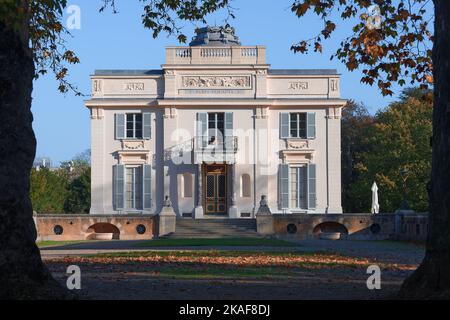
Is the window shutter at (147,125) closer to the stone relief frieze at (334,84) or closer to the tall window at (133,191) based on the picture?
the tall window at (133,191)

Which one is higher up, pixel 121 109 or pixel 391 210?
pixel 121 109

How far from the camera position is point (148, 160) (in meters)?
40.4

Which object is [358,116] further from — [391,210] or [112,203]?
[112,203]

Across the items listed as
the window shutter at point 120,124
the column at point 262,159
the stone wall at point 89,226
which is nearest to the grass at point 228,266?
the stone wall at point 89,226

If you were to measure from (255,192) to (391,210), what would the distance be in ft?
33.7

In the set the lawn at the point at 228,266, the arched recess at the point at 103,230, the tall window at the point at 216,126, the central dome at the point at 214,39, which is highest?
the central dome at the point at 214,39

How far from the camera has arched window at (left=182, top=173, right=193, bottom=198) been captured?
40.1 meters

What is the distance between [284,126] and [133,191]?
825 centimetres

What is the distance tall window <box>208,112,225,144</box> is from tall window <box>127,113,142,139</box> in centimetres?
360

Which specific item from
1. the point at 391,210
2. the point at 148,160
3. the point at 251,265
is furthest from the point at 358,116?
the point at 251,265

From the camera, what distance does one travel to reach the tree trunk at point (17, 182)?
357 inches

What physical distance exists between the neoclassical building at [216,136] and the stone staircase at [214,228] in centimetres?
276

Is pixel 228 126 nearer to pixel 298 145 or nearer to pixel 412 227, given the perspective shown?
pixel 298 145
